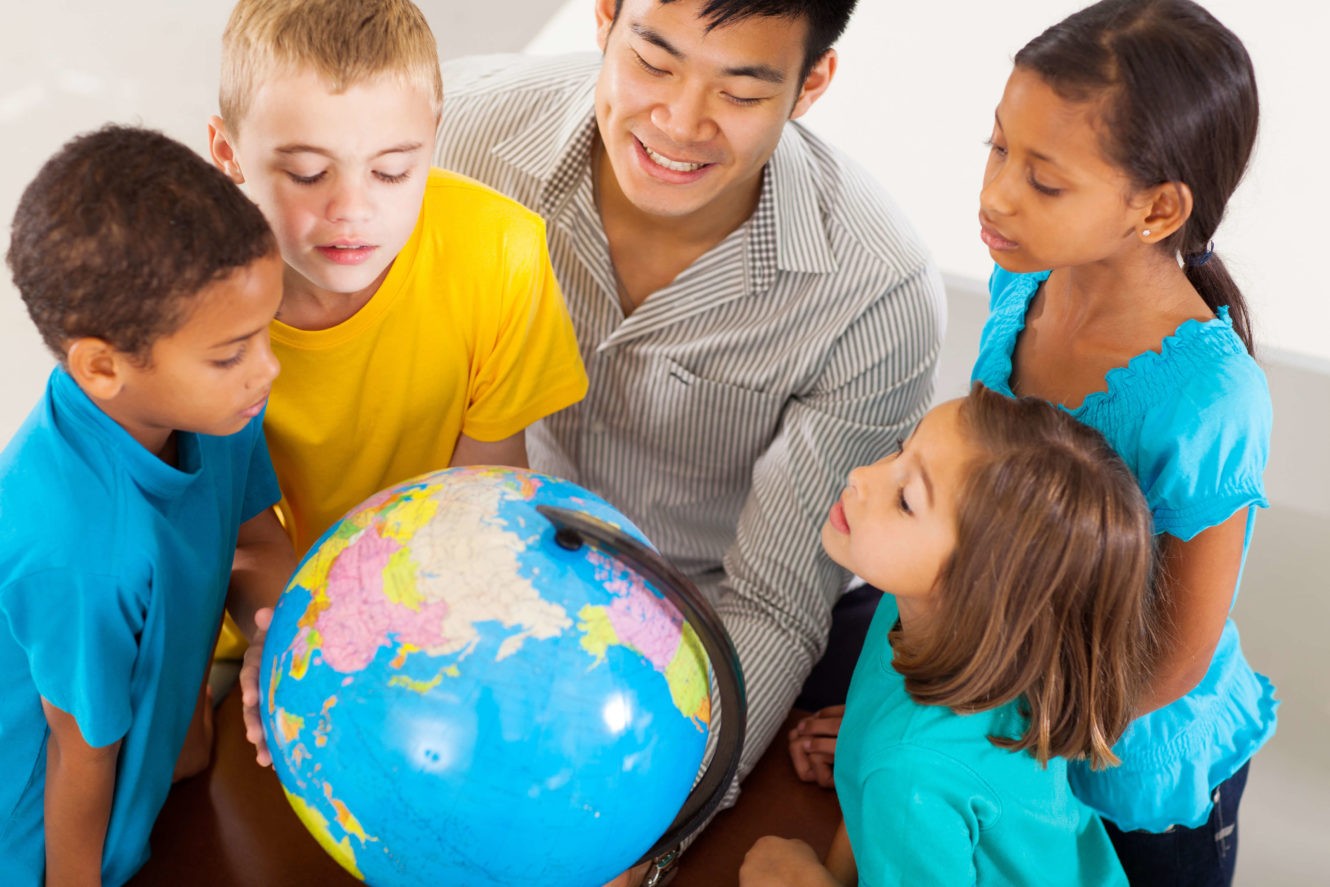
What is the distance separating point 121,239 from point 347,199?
10.8 inches

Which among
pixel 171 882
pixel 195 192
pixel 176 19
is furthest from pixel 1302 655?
pixel 176 19

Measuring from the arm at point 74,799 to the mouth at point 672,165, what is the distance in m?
0.90

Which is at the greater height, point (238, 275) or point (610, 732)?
point (238, 275)

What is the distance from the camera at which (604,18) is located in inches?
69.7

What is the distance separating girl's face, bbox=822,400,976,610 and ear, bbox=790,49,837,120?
530mm

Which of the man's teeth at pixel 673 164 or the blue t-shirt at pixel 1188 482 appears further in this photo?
the man's teeth at pixel 673 164

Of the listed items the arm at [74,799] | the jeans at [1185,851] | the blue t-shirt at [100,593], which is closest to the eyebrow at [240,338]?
the blue t-shirt at [100,593]

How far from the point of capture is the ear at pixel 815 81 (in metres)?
1.71

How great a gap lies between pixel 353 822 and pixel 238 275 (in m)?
0.47

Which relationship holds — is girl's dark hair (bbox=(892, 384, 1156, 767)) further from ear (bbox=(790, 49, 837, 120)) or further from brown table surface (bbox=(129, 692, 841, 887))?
ear (bbox=(790, 49, 837, 120))

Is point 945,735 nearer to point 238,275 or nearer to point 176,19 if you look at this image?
point 238,275

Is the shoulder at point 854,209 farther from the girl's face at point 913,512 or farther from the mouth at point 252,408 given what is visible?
the mouth at point 252,408

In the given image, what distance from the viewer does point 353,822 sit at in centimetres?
111

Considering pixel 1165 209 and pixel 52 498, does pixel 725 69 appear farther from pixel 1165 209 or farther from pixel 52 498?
pixel 52 498
